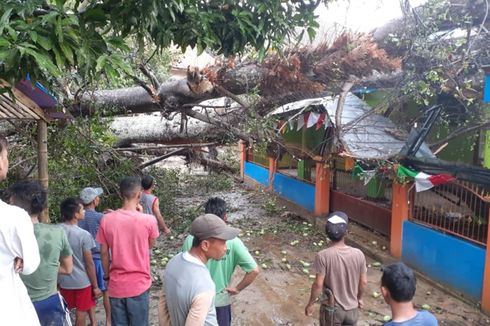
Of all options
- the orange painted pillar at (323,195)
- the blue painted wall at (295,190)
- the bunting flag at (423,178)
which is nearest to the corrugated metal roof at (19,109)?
the bunting flag at (423,178)

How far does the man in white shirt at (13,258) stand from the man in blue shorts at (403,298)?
2.04m

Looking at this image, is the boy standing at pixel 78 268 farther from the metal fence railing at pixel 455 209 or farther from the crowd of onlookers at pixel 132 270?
the metal fence railing at pixel 455 209

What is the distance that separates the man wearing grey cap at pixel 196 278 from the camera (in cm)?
193

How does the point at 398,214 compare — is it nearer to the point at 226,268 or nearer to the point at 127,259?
the point at 226,268

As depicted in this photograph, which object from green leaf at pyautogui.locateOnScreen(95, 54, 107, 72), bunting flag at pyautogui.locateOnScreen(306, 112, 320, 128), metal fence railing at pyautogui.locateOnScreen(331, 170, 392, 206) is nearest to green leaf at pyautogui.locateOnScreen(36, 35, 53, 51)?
green leaf at pyautogui.locateOnScreen(95, 54, 107, 72)

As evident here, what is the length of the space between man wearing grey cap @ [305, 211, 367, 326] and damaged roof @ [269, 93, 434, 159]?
11.5ft

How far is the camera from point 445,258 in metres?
5.98

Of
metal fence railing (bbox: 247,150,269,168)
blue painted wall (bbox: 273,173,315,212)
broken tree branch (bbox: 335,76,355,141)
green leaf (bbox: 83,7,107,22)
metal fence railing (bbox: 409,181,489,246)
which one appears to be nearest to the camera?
green leaf (bbox: 83,7,107,22)

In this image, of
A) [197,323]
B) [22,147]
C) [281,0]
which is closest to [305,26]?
[281,0]

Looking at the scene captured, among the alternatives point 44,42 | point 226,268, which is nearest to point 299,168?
point 226,268

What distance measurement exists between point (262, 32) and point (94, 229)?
2703mm

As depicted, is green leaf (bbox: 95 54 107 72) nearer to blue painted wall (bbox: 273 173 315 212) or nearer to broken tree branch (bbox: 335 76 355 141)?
broken tree branch (bbox: 335 76 355 141)

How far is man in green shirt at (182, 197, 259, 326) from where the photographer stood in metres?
2.88

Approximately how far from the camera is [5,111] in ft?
12.8
